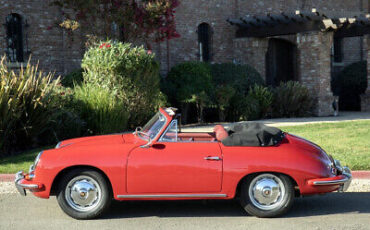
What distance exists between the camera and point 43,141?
1191cm

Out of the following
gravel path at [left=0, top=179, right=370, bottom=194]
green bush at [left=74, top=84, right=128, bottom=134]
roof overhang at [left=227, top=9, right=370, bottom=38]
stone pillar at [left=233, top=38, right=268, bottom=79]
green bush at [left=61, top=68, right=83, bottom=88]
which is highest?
roof overhang at [left=227, top=9, right=370, bottom=38]

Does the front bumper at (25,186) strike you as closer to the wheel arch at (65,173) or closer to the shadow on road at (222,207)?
the wheel arch at (65,173)

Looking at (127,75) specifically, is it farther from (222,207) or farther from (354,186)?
(222,207)

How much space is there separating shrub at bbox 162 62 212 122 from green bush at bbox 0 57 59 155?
643 cm

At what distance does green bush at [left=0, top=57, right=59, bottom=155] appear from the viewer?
1020 cm

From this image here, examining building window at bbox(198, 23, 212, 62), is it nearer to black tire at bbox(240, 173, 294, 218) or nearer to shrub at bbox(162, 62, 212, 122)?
shrub at bbox(162, 62, 212, 122)

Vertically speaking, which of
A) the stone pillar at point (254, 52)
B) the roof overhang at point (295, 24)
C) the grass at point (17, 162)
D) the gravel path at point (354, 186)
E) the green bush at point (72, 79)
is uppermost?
the roof overhang at point (295, 24)

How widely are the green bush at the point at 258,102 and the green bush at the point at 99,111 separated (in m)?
6.21

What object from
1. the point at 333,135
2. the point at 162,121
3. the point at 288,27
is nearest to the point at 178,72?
the point at 288,27

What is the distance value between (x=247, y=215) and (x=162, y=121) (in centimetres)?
148

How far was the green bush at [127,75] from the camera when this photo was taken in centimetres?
1397

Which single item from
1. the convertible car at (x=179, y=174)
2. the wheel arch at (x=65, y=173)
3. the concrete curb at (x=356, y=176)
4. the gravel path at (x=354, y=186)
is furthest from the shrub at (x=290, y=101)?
the wheel arch at (x=65, y=173)

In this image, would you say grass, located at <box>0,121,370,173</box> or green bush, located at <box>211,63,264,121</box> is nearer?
grass, located at <box>0,121,370,173</box>

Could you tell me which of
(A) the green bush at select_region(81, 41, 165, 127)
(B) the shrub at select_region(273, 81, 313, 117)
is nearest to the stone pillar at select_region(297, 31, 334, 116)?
(B) the shrub at select_region(273, 81, 313, 117)
